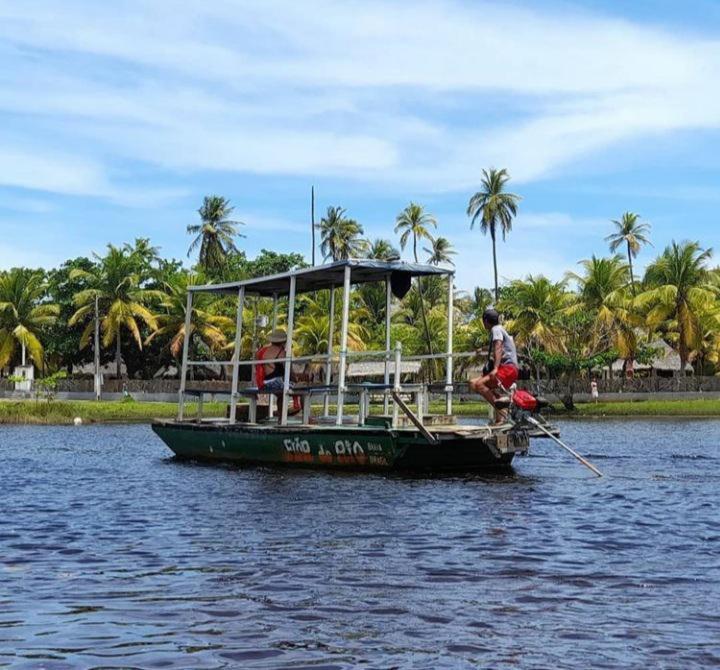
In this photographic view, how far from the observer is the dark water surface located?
23.6 feet

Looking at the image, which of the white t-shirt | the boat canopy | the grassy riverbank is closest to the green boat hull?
the white t-shirt

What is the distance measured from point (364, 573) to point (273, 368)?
1151cm

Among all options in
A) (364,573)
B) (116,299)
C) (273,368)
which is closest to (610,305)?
(116,299)

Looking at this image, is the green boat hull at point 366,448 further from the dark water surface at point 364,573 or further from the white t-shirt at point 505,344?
the white t-shirt at point 505,344

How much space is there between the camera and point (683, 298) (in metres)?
60.8

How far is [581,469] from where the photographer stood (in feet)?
65.0

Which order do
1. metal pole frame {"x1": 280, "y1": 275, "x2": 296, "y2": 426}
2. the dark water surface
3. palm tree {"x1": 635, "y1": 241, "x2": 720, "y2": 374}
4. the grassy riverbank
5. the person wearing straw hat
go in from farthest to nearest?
palm tree {"x1": 635, "y1": 241, "x2": 720, "y2": 374} → the grassy riverbank → the person wearing straw hat → metal pole frame {"x1": 280, "y1": 275, "x2": 296, "y2": 426} → the dark water surface

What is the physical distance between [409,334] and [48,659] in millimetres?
56574

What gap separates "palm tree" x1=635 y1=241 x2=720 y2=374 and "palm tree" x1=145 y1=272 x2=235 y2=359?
24.9 metres

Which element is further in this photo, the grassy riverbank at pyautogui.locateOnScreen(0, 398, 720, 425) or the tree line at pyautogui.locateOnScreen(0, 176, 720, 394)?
the tree line at pyautogui.locateOnScreen(0, 176, 720, 394)

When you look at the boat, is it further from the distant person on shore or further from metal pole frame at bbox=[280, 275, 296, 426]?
the distant person on shore

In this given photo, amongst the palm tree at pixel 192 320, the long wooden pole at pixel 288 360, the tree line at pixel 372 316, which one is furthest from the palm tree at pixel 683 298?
the long wooden pole at pixel 288 360

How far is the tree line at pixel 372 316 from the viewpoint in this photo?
60.8 meters

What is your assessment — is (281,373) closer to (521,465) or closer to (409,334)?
(521,465)
